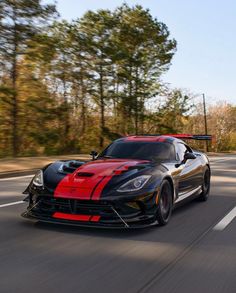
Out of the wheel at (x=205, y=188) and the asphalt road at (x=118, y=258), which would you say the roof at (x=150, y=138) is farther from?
the wheel at (x=205, y=188)

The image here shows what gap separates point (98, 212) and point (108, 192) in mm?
293

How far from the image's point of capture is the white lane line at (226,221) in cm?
698

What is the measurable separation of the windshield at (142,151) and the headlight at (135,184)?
46.9 inches

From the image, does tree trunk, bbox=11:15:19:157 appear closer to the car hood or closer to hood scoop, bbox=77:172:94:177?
the car hood

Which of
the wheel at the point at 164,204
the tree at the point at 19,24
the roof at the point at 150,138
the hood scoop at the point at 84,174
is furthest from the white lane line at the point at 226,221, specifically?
the tree at the point at 19,24

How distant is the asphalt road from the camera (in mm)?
4160

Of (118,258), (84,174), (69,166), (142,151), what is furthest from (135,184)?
(142,151)

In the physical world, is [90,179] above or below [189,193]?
above

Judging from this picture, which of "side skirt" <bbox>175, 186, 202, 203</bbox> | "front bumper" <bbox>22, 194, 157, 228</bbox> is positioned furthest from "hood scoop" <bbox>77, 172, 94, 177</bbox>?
"side skirt" <bbox>175, 186, 202, 203</bbox>

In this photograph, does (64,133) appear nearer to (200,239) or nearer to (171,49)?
(171,49)

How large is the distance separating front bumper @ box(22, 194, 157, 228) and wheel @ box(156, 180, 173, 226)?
0.34m

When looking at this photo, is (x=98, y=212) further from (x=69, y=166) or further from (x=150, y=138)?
(x=150, y=138)

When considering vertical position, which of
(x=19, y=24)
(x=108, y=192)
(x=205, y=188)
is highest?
(x=19, y=24)

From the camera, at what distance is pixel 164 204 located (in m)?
6.87
